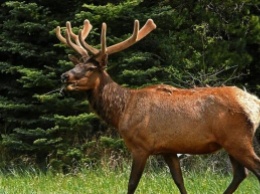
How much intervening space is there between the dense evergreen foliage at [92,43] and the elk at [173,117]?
4.44 m

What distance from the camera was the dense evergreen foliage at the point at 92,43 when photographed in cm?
1345

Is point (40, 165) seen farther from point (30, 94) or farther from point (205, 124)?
point (205, 124)

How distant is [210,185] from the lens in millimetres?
9531

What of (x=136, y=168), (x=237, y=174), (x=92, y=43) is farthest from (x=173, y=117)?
(x=92, y=43)

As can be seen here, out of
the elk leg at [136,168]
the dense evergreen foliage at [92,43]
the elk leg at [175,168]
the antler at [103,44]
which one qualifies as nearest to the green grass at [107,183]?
the elk leg at [175,168]

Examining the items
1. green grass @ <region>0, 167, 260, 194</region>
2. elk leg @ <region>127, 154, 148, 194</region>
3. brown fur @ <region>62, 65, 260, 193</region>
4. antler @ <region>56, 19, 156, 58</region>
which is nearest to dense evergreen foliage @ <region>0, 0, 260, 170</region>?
green grass @ <region>0, 167, 260, 194</region>

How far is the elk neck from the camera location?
28.3 feet

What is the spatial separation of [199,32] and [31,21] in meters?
3.21

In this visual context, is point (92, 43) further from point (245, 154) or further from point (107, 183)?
point (245, 154)

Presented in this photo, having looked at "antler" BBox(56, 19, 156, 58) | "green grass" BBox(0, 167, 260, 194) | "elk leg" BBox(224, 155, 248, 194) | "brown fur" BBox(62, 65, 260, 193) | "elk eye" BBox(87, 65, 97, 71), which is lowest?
"green grass" BBox(0, 167, 260, 194)

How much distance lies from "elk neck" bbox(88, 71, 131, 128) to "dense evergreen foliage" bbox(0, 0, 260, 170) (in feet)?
14.3

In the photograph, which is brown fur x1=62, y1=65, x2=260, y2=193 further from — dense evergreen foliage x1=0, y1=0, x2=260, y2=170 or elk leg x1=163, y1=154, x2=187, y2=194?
dense evergreen foliage x1=0, y1=0, x2=260, y2=170

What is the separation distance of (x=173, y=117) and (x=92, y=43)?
5.50 m

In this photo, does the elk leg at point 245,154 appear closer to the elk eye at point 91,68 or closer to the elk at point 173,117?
the elk at point 173,117
